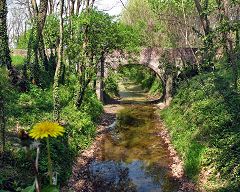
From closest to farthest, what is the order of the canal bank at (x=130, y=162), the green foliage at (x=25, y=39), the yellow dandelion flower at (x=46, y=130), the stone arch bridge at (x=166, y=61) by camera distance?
the yellow dandelion flower at (x=46, y=130), the canal bank at (x=130, y=162), the stone arch bridge at (x=166, y=61), the green foliage at (x=25, y=39)

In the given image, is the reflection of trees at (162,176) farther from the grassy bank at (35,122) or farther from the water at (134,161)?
the grassy bank at (35,122)

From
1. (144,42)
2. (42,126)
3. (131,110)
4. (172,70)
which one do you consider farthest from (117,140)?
(144,42)

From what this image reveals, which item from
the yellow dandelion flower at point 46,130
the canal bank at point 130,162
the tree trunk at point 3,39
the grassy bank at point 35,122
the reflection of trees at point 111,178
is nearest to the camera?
the yellow dandelion flower at point 46,130

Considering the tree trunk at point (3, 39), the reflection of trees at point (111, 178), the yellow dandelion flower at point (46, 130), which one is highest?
the tree trunk at point (3, 39)

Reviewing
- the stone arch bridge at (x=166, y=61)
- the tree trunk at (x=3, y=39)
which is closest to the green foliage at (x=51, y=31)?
the stone arch bridge at (x=166, y=61)

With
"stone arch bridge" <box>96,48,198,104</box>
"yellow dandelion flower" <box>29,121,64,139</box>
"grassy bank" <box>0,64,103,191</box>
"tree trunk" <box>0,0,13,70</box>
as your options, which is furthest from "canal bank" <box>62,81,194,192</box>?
"yellow dandelion flower" <box>29,121,64,139</box>

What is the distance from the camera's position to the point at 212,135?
16.9m

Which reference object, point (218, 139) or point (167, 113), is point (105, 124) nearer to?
point (167, 113)

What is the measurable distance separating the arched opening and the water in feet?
12.5

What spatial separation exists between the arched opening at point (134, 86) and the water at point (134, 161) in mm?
3821

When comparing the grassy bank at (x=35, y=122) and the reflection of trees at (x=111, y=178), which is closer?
the grassy bank at (x=35, y=122)

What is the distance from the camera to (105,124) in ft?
89.9

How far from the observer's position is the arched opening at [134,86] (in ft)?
94.2

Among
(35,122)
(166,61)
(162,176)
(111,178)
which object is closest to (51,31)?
(166,61)
